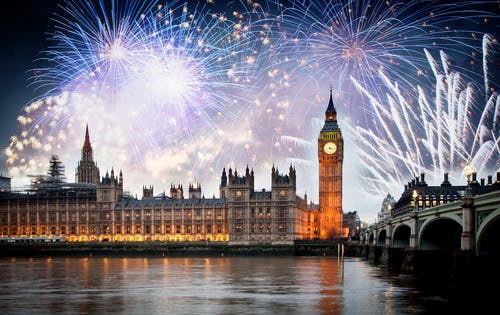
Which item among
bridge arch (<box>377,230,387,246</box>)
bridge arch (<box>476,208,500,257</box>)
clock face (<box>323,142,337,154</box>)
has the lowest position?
bridge arch (<box>377,230,387,246</box>)

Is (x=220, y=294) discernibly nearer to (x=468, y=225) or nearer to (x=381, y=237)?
(x=468, y=225)

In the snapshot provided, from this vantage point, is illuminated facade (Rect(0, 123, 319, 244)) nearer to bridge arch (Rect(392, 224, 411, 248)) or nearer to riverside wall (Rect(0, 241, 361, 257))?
riverside wall (Rect(0, 241, 361, 257))

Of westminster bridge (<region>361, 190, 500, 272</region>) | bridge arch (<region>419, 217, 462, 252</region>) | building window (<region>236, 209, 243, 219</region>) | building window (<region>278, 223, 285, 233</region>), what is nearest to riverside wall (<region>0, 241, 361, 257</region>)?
building window (<region>278, 223, 285, 233</region>)

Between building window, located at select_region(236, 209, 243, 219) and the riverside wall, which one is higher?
building window, located at select_region(236, 209, 243, 219)

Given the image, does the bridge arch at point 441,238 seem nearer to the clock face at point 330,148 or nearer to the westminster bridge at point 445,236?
the westminster bridge at point 445,236

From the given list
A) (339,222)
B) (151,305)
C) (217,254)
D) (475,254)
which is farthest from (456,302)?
(339,222)
